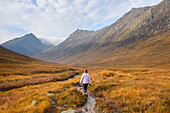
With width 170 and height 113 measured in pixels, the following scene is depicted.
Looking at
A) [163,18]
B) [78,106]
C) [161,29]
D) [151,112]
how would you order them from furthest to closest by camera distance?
[163,18]
[161,29]
[78,106]
[151,112]

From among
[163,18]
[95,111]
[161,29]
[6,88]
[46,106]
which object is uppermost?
[163,18]

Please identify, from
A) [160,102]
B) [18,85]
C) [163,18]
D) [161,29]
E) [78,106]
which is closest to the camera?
[160,102]

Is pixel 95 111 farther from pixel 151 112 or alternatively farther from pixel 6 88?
pixel 6 88

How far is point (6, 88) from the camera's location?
2133 cm

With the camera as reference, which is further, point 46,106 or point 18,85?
point 18,85

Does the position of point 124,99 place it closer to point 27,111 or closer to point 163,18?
point 27,111

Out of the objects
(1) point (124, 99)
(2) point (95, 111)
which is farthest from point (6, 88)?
(1) point (124, 99)

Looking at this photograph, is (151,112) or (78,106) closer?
(151,112)

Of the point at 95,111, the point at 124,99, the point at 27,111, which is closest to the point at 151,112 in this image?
the point at 124,99

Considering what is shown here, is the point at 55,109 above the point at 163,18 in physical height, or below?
below

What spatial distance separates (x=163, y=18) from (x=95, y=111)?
263079mm

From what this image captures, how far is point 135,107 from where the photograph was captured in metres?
7.46

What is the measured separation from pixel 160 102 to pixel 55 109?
8604 mm

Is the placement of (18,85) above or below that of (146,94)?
below
